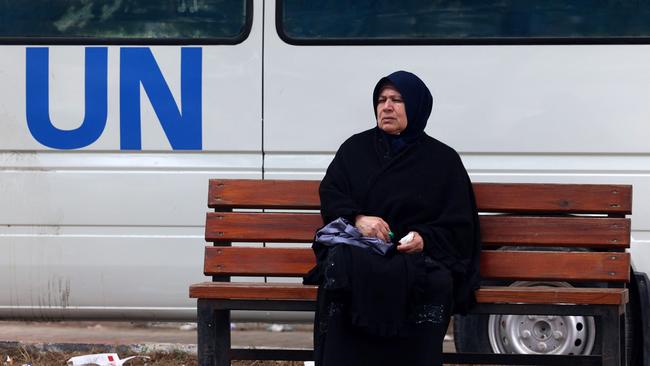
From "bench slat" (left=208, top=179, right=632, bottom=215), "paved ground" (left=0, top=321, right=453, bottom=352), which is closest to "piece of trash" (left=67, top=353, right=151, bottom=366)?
"paved ground" (left=0, top=321, right=453, bottom=352)

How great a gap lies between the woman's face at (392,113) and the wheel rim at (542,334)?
5.03 feet

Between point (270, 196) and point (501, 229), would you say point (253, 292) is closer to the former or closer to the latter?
point (270, 196)

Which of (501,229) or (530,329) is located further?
(530,329)

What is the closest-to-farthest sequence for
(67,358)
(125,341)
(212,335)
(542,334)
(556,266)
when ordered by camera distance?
(212,335) → (556,266) → (542,334) → (67,358) → (125,341)

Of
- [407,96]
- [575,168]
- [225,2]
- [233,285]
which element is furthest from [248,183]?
[575,168]

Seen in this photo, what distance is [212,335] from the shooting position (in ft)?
15.9

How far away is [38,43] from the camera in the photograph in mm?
6109

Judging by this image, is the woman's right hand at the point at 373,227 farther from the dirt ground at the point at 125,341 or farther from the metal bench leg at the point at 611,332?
the dirt ground at the point at 125,341

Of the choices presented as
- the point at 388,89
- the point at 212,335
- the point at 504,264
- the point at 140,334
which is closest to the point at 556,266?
the point at 504,264

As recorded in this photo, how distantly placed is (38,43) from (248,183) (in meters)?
1.63

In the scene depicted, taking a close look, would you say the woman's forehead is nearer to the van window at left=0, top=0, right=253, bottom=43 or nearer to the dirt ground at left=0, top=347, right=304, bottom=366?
the van window at left=0, top=0, right=253, bottom=43

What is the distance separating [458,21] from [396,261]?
6.24ft

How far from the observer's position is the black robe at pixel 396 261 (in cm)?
442

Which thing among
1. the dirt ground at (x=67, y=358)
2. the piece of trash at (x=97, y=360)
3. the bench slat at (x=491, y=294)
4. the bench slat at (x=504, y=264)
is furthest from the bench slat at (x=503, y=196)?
the piece of trash at (x=97, y=360)
